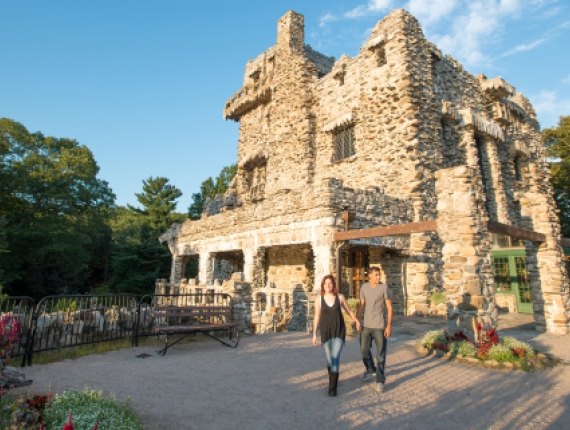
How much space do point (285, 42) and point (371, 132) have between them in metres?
8.79

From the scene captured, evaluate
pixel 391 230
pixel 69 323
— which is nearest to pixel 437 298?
pixel 391 230

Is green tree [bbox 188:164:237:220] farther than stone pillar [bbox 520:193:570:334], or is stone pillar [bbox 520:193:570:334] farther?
green tree [bbox 188:164:237:220]

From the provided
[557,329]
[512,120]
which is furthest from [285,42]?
[557,329]

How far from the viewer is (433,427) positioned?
12.3 ft

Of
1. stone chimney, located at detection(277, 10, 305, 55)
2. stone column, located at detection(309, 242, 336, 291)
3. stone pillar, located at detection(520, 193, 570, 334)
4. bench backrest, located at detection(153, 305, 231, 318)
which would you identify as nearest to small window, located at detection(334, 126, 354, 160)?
stone chimney, located at detection(277, 10, 305, 55)

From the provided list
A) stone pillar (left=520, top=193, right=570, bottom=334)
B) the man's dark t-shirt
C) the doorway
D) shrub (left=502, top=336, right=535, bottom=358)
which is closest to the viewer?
the man's dark t-shirt

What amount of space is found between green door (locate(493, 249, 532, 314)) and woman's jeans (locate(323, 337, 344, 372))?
13.8 metres

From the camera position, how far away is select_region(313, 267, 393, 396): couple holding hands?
15.8ft

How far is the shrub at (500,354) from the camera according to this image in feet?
20.4

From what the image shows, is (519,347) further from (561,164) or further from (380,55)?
(561,164)

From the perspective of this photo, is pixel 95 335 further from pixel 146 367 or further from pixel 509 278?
pixel 509 278

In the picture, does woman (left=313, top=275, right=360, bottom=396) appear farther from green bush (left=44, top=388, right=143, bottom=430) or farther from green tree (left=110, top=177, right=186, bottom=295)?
green tree (left=110, top=177, right=186, bottom=295)

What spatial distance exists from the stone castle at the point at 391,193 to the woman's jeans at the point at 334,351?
392 centimetres

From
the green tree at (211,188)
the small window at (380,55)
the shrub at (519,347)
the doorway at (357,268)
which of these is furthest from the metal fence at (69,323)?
the green tree at (211,188)
